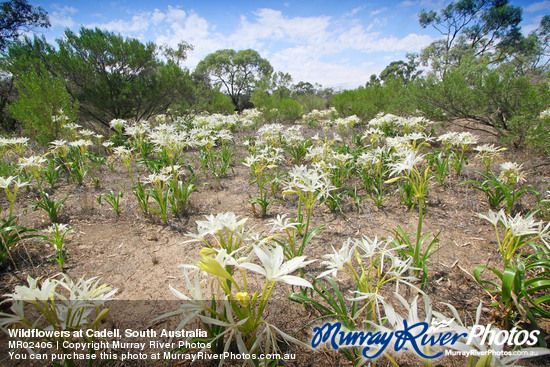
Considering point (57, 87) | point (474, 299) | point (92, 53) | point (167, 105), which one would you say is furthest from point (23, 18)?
point (474, 299)

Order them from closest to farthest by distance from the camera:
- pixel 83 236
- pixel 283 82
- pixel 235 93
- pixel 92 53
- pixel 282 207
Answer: pixel 83 236 < pixel 282 207 < pixel 92 53 < pixel 235 93 < pixel 283 82

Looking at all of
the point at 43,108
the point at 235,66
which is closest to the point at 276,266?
the point at 43,108

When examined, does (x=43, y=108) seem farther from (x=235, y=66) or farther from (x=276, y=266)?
(x=235, y=66)

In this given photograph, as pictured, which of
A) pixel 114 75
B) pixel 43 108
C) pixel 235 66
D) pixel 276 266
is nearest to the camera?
pixel 276 266

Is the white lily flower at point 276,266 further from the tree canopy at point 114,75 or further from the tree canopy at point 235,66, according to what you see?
the tree canopy at point 235,66

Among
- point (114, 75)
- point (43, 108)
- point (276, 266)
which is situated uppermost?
point (114, 75)

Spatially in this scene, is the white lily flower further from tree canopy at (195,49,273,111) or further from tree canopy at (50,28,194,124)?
tree canopy at (195,49,273,111)

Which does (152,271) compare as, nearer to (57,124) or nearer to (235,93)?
(57,124)

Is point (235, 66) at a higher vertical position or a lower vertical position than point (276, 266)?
higher

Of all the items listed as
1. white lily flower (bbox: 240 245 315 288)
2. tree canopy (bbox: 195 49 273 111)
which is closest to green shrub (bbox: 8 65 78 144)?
white lily flower (bbox: 240 245 315 288)

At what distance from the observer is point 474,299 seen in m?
1.79

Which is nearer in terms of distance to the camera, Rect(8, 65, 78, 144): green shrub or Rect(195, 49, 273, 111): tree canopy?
Rect(8, 65, 78, 144): green shrub

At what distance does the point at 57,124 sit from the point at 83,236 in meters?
4.75

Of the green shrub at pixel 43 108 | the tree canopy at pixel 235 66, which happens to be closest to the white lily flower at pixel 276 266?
the green shrub at pixel 43 108
